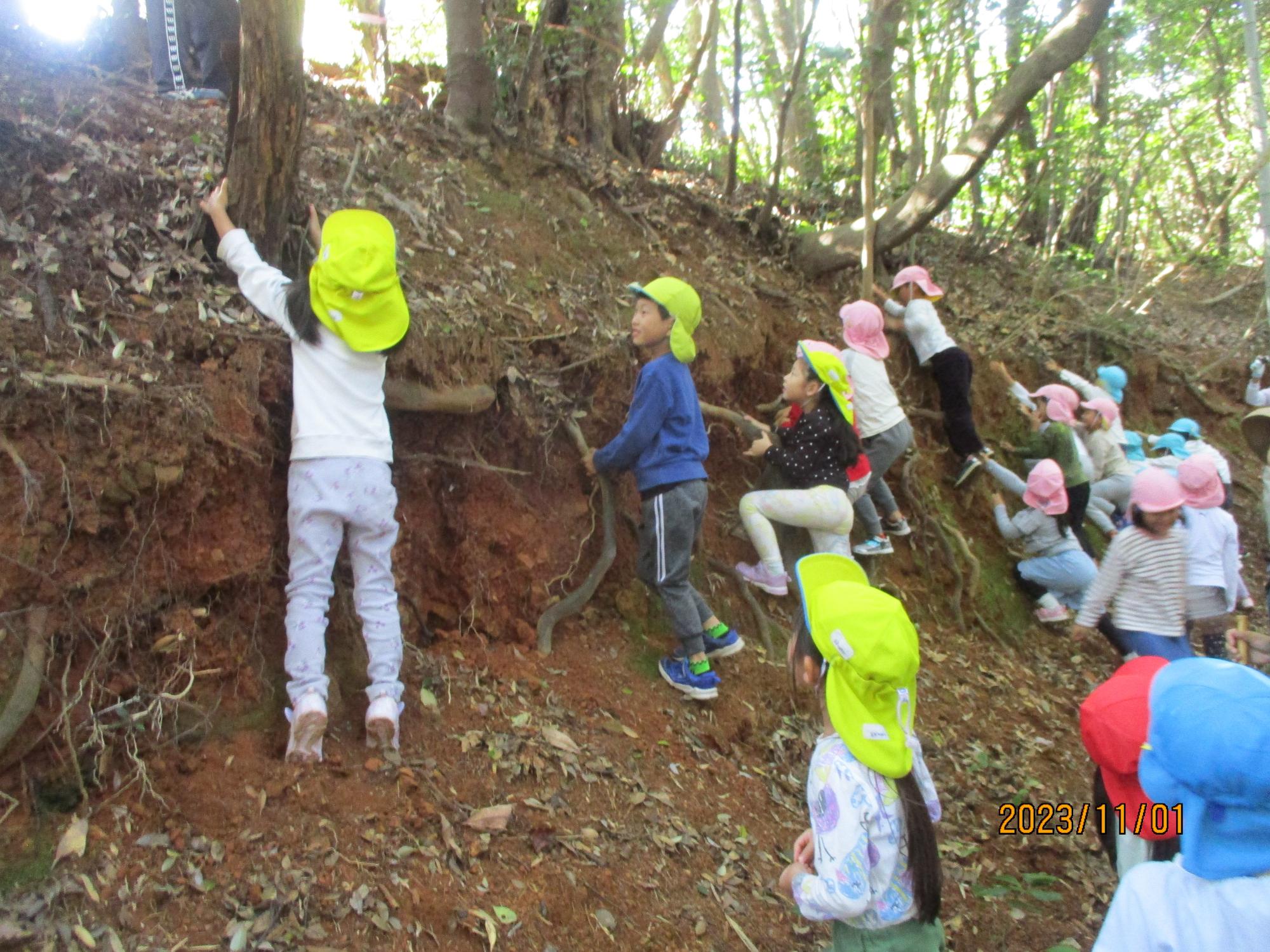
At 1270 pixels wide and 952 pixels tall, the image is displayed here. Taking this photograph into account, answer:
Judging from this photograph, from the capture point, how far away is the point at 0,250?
414cm

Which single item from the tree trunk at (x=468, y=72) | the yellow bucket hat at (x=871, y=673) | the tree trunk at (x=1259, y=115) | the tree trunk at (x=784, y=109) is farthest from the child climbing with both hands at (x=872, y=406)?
the tree trunk at (x=1259, y=115)

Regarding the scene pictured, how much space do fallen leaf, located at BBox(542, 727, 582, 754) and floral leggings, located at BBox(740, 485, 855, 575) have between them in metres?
2.05

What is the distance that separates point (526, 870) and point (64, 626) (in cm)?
203

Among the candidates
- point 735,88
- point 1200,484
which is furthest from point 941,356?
point 735,88

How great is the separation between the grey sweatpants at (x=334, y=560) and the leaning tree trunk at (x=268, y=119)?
48.2 inches

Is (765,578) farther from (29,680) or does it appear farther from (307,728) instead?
(29,680)

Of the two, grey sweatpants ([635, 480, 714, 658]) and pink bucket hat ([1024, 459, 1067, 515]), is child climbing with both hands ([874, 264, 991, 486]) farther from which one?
grey sweatpants ([635, 480, 714, 658])

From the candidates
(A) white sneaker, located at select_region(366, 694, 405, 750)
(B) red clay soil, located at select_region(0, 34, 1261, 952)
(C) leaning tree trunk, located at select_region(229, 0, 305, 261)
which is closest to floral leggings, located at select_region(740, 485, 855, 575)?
(B) red clay soil, located at select_region(0, 34, 1261, 952)

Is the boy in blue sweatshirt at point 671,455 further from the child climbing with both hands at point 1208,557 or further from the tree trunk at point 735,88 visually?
the tree trunk at point 735,88

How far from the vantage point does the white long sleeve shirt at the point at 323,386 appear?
13.3ft

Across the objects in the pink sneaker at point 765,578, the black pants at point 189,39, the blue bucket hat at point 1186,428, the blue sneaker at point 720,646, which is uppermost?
the black pants at point 189,39

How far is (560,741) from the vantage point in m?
4.66

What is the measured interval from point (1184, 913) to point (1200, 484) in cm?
528

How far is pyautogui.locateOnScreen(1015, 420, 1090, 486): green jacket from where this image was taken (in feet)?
28.6
